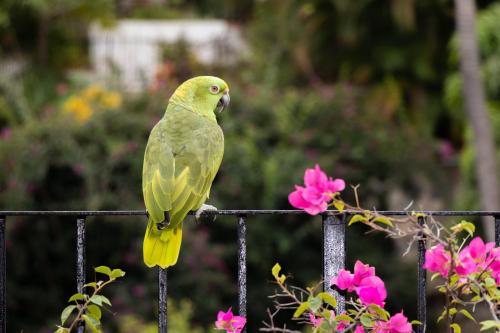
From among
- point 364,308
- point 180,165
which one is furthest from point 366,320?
point 180,165

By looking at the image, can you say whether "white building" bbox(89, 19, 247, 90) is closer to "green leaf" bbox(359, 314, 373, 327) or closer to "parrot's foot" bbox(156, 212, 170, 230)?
"parrot's foot" bbox(156, 212, 170, 230)

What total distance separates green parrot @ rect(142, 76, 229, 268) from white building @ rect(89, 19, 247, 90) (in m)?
8.38

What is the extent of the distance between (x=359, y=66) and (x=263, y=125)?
2098 millimetres

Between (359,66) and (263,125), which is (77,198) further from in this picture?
(359,66)

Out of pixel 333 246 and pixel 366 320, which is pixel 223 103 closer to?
pixel 333 246

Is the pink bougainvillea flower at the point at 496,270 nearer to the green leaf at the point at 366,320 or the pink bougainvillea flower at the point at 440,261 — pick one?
the pink bougainvillea flower at the point at 440,261

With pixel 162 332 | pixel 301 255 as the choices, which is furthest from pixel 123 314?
pixel 162 332

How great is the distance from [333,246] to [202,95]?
4.57ft

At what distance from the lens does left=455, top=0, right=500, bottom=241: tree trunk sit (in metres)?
7.95

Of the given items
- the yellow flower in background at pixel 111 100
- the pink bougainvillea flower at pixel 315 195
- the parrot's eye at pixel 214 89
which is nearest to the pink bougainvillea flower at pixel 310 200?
the pink bougainvillea flower at pixel 315 195

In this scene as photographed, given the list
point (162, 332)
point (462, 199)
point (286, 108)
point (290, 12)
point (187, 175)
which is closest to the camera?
point (162, 332)

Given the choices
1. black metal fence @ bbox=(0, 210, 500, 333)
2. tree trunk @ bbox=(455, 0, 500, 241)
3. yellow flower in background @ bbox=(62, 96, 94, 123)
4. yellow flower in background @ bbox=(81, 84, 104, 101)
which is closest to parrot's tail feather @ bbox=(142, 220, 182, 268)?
black metal fence @ bbox=(0, 210, 500, 333)

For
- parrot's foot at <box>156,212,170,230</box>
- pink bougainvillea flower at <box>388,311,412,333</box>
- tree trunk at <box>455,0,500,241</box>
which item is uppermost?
tree trunk at <box>455,0,500,241</box>

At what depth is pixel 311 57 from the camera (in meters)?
11.5
